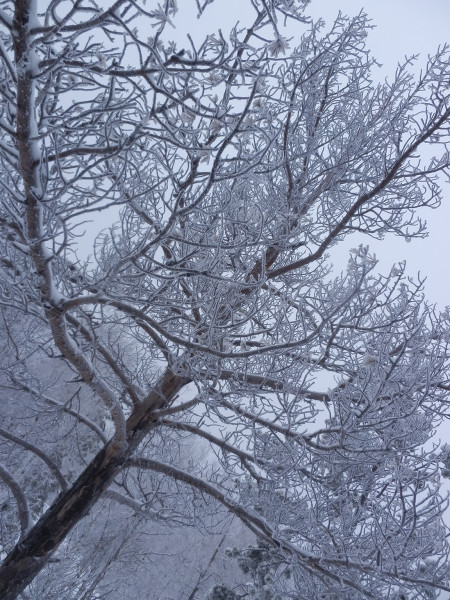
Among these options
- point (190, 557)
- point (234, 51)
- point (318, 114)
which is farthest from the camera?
point (190, 557)

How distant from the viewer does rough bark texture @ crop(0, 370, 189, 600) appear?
13.6ft

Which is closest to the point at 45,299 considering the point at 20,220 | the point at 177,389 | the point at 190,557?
the point at 20,220

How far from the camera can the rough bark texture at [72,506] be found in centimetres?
416

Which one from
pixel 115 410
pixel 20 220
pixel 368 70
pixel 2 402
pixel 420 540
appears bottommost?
pixel 20 220

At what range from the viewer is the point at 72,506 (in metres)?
4.37

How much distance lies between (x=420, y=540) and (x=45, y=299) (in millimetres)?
3507

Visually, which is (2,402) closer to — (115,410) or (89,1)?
(115,410)

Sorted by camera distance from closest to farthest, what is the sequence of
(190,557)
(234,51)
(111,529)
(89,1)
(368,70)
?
1. (234,51)
2. (89,1)
3. (368,70)
4. (111,529)
5. (190,557)

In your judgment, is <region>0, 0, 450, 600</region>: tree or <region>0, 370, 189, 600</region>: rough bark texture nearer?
<region>0, 0, 450, 600</region>: tree

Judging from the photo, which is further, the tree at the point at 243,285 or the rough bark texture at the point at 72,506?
the rough bark texture at the point at 72,506

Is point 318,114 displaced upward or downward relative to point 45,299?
upward

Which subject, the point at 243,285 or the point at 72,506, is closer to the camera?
the point at 243,285

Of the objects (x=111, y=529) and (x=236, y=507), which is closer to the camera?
(x=236, y=507)

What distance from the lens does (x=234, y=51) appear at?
2055 mm
